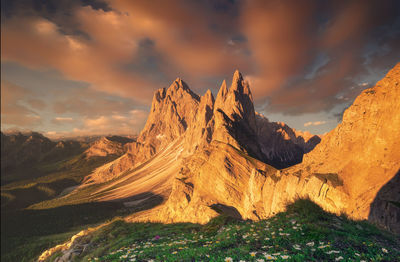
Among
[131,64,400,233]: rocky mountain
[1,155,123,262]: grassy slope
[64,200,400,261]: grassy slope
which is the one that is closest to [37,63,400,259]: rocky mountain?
[131,64,400,233]: rocky mountain

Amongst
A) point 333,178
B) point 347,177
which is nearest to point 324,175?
point 333,178

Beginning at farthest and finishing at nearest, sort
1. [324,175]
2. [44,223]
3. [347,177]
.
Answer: [44,223], [324,175], [347,177]

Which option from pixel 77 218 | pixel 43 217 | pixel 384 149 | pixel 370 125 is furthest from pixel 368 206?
pixel 43 217

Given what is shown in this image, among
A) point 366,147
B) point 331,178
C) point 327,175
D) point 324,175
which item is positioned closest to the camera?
point 331,178

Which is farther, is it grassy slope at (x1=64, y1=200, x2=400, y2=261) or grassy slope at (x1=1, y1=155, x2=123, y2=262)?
grassy slope at (x1=1, y1=155, x2=123, y2=262)

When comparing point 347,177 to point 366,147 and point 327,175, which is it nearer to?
point 327,175

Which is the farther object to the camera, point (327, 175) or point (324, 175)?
point (324, 175)

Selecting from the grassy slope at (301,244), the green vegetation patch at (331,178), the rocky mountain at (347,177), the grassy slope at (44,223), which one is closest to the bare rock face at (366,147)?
the rocky mountain at (347,177)

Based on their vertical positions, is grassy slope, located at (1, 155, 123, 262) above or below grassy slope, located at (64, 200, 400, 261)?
below

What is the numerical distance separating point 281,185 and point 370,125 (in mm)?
15852

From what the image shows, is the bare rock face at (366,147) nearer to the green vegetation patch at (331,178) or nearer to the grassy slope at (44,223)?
the green vegetation patch at (331,178)

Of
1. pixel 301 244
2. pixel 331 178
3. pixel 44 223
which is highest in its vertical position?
pixel 331 178

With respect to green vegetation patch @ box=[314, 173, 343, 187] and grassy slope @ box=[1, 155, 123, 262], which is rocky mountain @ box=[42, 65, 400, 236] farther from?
grassy slope @ box=[1, 155, 123, 262]

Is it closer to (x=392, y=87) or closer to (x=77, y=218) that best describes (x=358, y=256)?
(x=392, y=87)
